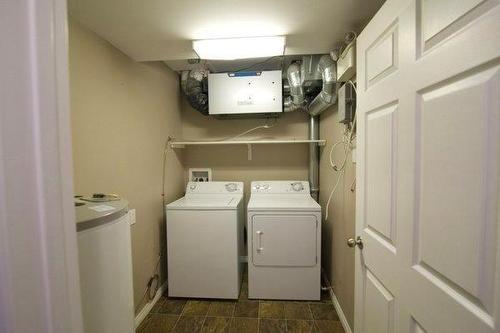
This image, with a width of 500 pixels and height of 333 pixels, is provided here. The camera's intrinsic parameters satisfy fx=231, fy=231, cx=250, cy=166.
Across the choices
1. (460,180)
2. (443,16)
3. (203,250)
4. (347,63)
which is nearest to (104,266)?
(460,180)

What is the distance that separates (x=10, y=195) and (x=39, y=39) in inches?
11.1

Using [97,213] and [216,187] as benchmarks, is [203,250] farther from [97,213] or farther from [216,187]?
[97,213]

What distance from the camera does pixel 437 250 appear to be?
0.71m

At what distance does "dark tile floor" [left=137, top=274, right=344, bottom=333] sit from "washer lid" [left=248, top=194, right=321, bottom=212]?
35.6 inches

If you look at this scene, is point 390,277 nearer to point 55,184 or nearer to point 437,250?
point 437,250

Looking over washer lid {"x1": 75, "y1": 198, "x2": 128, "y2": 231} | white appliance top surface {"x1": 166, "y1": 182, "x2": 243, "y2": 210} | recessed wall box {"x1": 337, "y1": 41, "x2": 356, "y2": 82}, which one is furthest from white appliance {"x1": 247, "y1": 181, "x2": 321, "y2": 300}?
washer lid {"x1": 75, "y1": 198, "x2": 128, "y2": 231}

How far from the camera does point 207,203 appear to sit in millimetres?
2338

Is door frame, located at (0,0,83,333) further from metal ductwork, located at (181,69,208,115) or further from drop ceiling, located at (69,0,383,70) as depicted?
metal ductwork, located at (181,69,208,115)

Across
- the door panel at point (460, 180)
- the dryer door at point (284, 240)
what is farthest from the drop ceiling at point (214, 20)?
the dryer door at point (284, 240)

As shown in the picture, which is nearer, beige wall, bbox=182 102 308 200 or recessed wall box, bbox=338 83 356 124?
recessed wall box, bbox=338 83 356 124

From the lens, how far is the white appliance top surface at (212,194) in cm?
240

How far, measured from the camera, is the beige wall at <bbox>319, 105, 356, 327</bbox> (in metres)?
1.76

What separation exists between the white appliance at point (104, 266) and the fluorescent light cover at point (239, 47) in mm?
1295

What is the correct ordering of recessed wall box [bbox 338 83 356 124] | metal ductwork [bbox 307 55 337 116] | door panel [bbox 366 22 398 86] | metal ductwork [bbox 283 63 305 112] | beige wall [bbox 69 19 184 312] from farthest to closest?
metal ductwork [bbox 283 63 305 112] < metal ductwork [bbox 307 55 337 116] < recessed wall box [bbox 338 83 356 124] < beige wall [bbox 69 19 184 312] < door panel [bbox 366 22 398 86]
